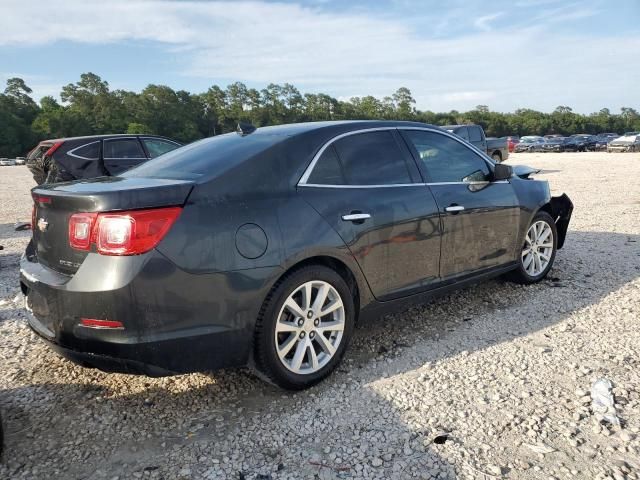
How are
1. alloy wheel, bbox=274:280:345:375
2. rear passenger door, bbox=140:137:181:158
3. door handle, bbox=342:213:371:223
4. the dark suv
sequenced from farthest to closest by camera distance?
rear passenger door, bbox=140:137:181:158
the dark suv
door handle, bbox=342:213:371:223
alloy wheel, bbox=274:280:345:375

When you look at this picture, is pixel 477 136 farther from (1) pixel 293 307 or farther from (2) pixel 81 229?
(2) pixel 81 229

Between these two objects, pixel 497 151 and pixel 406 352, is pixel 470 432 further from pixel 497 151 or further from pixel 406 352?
pixel 497 151

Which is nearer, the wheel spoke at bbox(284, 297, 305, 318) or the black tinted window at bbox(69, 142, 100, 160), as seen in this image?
the wheel spoke at bbox(284, 297, 305, 318)

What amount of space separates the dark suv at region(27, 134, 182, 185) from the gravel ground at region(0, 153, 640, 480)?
5.91m

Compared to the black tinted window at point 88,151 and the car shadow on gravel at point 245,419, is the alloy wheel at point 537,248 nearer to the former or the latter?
the car shadow on gravel at point 245,419

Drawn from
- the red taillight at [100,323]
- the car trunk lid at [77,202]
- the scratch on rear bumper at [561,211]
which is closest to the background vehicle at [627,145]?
the scratch on rear bumper at [561,211]

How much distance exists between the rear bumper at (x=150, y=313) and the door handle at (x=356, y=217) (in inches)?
26.5

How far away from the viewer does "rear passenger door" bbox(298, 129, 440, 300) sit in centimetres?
323

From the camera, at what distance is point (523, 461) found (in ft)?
7.87

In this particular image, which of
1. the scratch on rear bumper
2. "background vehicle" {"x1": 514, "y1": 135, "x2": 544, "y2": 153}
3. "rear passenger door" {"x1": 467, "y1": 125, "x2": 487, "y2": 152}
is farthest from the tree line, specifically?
the scratch on rear bumper

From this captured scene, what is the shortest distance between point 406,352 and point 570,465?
1382mm

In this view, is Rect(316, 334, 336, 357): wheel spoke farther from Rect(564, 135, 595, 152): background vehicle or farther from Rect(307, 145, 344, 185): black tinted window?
Rect(564, 135, 595, 152): background vehicle

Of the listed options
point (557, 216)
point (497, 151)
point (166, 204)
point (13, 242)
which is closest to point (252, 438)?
point (166, 204)

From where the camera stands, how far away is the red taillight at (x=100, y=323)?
253 centimetres
